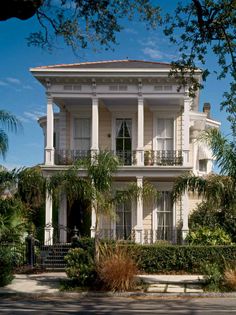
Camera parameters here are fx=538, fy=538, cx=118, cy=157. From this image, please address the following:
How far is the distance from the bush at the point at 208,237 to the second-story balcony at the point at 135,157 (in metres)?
3.33

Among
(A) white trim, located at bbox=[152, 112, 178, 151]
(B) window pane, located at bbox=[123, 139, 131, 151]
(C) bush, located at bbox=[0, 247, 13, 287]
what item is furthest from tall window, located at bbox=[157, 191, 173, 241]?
Result: (C) bush, located at bbox=[0, 247, 13, 287]

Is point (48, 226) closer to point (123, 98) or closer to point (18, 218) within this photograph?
point (18, 218)

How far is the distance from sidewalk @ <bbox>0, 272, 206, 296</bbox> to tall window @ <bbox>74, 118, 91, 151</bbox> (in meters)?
7.90

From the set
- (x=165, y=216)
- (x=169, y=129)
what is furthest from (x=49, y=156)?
(x=165, y=216)

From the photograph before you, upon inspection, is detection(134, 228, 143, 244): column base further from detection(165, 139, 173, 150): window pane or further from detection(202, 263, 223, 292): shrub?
detection(202, 263, 223, 292): shrub

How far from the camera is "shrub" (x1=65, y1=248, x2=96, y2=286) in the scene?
15844 millimetres

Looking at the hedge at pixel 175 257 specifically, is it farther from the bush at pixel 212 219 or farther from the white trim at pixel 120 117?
the white trim at pixel 120 117

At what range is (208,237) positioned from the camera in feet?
72.8

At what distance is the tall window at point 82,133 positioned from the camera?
26.0 metres

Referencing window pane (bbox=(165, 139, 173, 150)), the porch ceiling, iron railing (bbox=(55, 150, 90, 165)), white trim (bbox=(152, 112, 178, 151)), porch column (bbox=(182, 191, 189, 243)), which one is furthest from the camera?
window pane (bbox=(165, 139, 173, 150))

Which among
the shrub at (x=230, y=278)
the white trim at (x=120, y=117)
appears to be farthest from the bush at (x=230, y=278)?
the white trim at (x=120, y=117)

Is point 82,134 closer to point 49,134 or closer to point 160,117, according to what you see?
point 49,134

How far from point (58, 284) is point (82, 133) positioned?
1045 cm

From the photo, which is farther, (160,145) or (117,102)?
(160,145)
